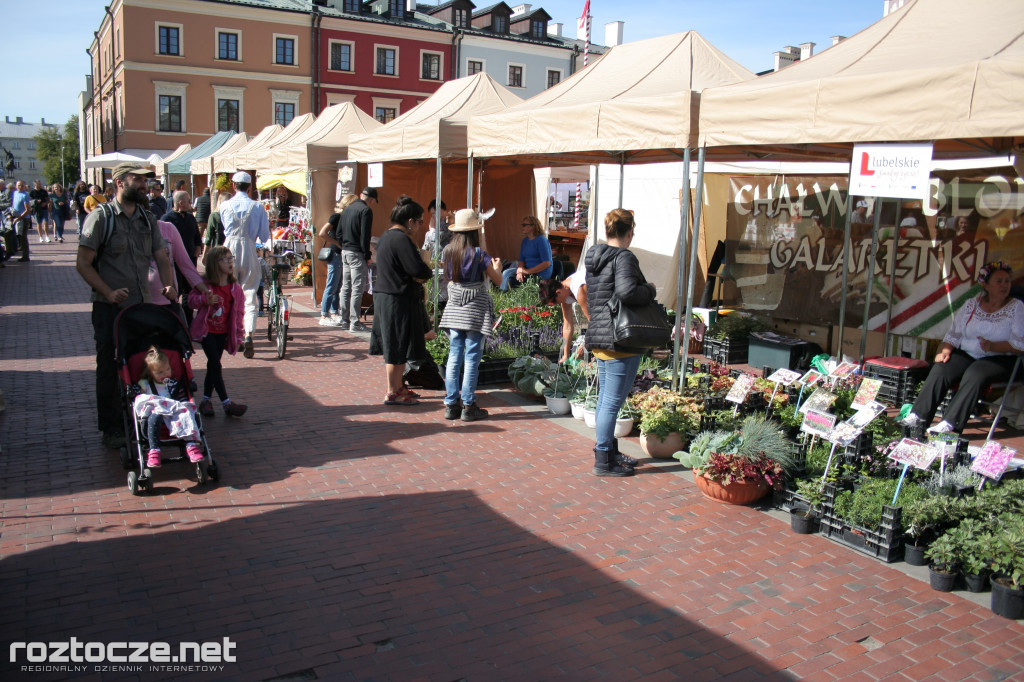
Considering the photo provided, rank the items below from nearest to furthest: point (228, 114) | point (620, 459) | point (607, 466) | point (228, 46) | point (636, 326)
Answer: point (636, 326) < point (607, 466) < point (620, 459) < point (228, 46) < point (228, 114)

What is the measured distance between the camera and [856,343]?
959 centimetres

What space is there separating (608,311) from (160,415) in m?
3.17

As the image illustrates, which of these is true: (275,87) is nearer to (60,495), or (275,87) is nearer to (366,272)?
(366,272)

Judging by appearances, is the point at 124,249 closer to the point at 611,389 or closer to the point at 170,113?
the point at 611,389

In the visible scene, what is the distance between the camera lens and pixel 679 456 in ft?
18.7

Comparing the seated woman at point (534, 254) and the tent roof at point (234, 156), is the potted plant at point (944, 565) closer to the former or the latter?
the seated woman at point (534, 254)

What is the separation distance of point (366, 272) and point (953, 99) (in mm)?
8009

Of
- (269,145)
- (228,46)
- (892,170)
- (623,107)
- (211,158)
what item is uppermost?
(228,46)

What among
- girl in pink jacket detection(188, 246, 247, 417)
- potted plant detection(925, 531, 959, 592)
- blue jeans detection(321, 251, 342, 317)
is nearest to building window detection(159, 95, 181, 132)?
blue jeans detection(321, 251, 342, 317)

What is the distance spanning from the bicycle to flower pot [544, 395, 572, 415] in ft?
12.4

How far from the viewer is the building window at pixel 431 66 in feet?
157

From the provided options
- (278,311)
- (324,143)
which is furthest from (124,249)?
(324,143)

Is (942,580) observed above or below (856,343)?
below

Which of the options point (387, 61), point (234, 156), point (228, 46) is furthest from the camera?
point (387, 61)
